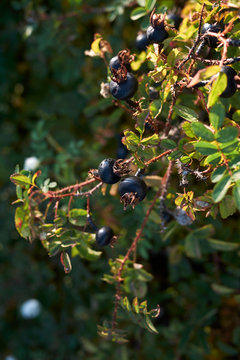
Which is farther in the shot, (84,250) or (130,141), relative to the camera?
(84,250)

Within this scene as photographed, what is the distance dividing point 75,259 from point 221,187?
1.16 meters

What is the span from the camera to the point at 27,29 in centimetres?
174

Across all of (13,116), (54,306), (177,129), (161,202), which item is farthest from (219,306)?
(13,116)

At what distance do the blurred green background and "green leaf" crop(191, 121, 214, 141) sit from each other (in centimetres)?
59

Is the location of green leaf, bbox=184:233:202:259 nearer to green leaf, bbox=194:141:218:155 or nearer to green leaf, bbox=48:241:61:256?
green leaf, bbox=48:241:61:256

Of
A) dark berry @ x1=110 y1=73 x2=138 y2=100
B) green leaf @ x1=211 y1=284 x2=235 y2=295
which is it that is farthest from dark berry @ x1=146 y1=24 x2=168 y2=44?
green leaf @ x1=211 y1=284 x2=235 y2=295

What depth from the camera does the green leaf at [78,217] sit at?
98 centimetres

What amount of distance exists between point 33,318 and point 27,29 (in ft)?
5.34

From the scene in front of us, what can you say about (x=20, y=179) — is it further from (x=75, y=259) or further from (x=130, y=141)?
(x=75, y=259)

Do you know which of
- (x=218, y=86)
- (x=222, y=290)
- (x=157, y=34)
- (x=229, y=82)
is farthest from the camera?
(x=222, y=290)

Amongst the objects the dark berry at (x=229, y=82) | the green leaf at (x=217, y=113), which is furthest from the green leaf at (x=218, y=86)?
the dark berry at (x=229, y=82)

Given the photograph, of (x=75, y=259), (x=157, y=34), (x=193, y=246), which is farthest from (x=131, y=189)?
(x=75, y=259)

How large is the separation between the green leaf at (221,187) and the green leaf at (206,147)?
0.05 meters

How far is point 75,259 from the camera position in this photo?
1.68 meters
